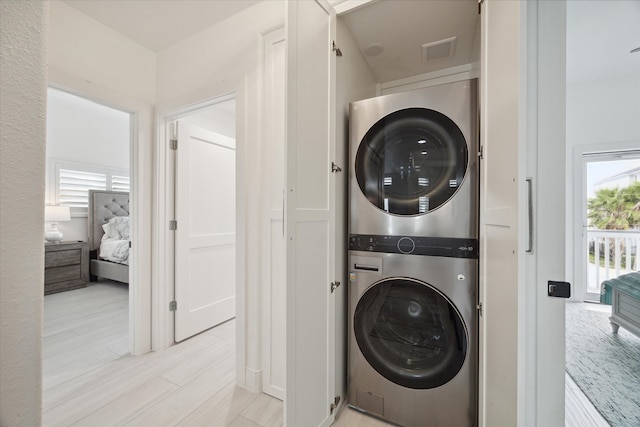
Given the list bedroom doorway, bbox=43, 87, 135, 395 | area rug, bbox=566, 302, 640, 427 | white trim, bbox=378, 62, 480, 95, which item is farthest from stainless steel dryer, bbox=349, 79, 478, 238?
bedroom doorway, bbox=43, 87, 135, 395

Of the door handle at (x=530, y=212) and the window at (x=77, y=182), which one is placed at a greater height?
the window at (x=77, y=182)

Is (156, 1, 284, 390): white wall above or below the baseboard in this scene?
above

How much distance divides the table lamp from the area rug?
19.2ft

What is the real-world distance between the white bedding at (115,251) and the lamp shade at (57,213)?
644 millimetres

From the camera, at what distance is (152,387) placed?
1736 millimetres

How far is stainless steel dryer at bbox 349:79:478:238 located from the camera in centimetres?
125

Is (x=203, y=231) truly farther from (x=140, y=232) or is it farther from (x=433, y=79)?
(x=433, y=79)

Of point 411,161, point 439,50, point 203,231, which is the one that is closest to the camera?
point 411,161

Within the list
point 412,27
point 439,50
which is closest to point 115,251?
point 412,27

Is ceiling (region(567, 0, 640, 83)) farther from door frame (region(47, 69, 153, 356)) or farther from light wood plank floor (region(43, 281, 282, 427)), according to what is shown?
door frame (region(47, 69, 153, 356))

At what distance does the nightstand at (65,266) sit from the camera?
3.65 metres

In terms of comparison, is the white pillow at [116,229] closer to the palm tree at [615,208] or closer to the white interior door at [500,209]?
the white interior door at [500,209]

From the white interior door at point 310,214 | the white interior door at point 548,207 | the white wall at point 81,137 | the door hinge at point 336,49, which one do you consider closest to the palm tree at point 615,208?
the white interior door at point 548,207

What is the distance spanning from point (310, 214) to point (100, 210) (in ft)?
17.2
